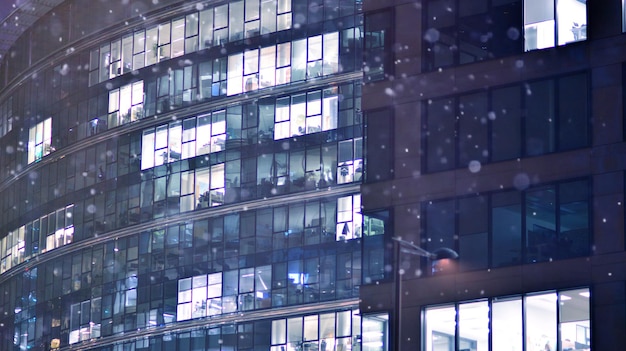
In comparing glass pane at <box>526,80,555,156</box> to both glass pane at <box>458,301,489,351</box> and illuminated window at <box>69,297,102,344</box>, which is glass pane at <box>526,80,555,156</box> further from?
illuminated window at <box>69,297,102,344</box>

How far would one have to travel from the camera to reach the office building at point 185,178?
6888cm

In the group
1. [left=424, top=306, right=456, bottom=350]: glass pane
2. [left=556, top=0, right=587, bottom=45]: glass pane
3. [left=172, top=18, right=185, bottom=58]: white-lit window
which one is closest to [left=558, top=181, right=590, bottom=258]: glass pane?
[left=424, top=306, right=456, bottom=350]: glass pane

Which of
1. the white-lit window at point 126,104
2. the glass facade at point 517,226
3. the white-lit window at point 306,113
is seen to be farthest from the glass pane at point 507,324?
the white-lit window at point 126,104

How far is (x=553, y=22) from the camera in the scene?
43.2 meters

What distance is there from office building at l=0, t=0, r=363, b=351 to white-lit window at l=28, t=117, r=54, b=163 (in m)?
0.11

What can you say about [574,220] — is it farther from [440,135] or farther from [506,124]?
[440,135]

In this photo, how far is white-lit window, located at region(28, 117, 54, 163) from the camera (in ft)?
276

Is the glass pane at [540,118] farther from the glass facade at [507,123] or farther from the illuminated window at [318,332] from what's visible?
the illuminated window at [318,332]

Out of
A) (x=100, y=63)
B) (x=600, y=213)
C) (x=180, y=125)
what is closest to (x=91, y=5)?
(x=100, y=63)

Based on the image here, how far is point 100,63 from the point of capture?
267ft

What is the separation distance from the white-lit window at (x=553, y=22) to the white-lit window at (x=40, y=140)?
45.3m

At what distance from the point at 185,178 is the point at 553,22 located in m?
35.0

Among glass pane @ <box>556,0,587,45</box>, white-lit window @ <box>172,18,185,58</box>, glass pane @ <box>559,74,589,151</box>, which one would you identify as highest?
white-lit window @ <box>172,18,185,58</box>

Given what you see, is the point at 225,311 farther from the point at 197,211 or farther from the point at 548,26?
the point at 548,26
